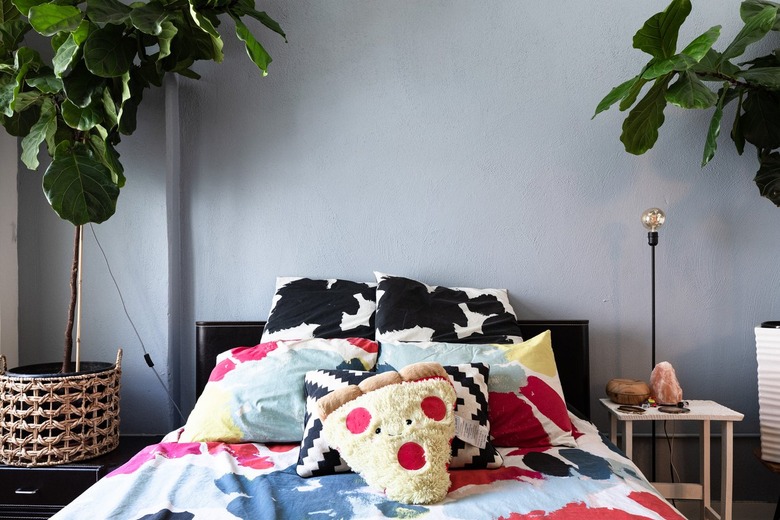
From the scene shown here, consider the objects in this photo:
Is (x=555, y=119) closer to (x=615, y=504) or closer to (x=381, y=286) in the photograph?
(x=381, y=286)

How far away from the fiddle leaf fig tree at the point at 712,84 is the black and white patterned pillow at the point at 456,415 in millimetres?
1108

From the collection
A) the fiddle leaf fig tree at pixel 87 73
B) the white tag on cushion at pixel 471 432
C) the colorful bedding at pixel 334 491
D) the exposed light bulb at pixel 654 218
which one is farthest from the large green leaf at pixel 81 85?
the exposed light bulb at pixel 654 218

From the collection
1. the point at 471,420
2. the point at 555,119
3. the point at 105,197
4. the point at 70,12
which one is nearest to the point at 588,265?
the point at 555,119

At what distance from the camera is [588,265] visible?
2.54m

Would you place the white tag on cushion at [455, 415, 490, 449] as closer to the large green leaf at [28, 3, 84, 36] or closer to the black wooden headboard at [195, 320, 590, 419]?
the black wooden headboard at [195, 320, 590, 419]

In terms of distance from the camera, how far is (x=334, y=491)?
5.04ft

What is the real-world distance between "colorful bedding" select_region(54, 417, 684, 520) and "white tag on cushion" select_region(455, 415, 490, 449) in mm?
77

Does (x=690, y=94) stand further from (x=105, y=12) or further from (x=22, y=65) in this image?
(x=22, y=65)

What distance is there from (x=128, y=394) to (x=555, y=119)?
211 cm

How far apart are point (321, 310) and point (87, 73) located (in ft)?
3.78

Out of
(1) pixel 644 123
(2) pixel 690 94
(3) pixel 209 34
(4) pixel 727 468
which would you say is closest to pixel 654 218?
(1) pixel 644 123

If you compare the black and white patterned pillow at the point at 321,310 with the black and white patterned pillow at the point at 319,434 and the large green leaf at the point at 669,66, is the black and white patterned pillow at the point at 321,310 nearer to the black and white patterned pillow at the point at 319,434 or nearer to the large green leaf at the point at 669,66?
the black and white patterned pillow at the point at 319,434

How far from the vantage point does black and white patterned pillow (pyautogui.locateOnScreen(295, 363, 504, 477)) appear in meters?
1.66

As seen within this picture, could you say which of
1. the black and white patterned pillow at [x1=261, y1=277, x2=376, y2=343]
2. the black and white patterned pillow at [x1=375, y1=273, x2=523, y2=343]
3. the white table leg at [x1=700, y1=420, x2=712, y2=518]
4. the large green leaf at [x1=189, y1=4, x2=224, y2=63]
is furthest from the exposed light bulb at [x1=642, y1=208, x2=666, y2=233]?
the large green leaf at [x1=189, y1=4, x2=224, y2=63]
